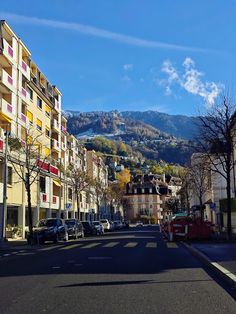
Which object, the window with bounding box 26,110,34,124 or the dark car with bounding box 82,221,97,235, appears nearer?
the window with bounding box 26,110,34,124

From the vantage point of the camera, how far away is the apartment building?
40.0m

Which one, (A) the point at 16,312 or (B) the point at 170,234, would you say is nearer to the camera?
(A) the point at 16,312

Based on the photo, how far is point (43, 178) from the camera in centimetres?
5088

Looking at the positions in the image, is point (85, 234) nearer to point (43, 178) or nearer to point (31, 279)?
point (43, 178)

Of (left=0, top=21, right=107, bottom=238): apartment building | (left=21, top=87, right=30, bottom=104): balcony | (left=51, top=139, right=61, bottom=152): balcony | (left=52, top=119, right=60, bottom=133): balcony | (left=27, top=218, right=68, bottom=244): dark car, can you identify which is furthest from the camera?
(left=52, top=119, right=60, bottom=133): balcony

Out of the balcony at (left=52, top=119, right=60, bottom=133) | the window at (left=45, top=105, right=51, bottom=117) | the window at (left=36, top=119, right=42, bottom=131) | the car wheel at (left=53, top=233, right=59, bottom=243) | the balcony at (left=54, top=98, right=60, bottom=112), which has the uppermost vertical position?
the balcony at (left=54, top=98, right=60, bottom=112)

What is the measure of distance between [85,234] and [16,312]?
4014 cm

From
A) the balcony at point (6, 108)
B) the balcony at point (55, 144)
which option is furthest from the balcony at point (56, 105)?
the balcony at point (6, 108)

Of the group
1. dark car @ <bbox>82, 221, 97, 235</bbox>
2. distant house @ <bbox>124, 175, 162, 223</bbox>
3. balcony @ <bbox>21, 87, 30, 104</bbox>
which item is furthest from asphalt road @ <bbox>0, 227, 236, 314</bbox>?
distant house @ <bbox>124, 175, 162, 223</bbox>

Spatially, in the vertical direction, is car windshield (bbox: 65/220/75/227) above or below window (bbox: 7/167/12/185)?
below

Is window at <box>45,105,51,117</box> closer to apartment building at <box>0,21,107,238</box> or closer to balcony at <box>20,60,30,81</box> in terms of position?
apartment building at <box>0,21,107,238</box>

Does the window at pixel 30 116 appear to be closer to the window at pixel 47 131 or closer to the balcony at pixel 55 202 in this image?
the window at pixel 47 131

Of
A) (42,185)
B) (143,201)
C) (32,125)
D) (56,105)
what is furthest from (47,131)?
(143,201)

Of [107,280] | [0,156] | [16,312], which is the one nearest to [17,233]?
[0,156]
